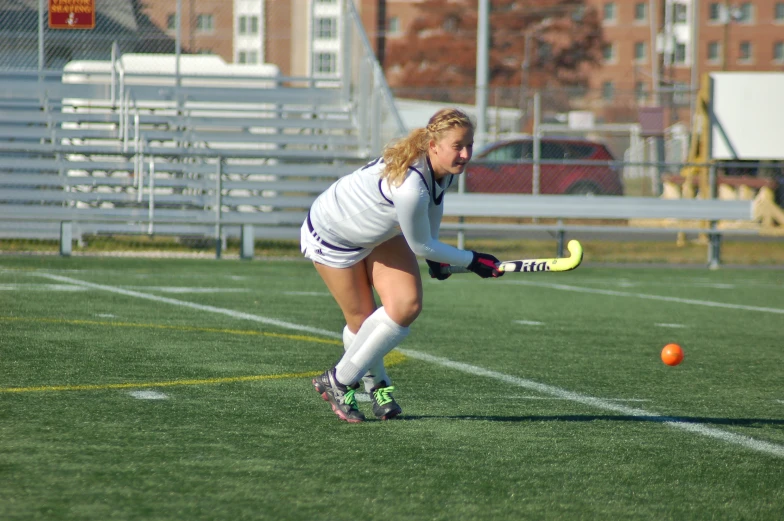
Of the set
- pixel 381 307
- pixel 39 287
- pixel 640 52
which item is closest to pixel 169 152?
pixel 39 287

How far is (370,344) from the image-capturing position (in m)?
5.38

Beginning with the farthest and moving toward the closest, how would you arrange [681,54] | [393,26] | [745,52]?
[681,54] → [745,52] → [393,26]

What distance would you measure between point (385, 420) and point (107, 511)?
1979 mm

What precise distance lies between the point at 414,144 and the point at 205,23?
16926 mm

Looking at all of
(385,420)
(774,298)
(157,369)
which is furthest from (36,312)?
(774,298)

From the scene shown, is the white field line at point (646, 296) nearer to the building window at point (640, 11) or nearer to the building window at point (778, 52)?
the building window at point (778, 52)

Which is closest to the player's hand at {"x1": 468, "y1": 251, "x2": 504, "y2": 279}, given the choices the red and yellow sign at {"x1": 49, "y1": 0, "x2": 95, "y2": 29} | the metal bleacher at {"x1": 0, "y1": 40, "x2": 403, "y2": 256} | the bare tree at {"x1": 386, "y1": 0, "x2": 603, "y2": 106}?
the metal bleacher at {"x1": 0, "y1": 40, "x2": 403, "y2": 256}

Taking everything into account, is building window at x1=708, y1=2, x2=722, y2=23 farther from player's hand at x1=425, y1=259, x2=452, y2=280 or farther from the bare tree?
player's hand at x1=425, y1=259, x2=452, y2=280

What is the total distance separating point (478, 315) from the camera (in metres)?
10.3

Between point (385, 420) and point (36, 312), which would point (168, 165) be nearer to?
point (36, 312)

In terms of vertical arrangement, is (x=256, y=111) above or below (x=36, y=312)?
above

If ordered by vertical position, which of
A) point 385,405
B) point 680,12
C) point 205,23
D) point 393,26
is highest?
point 680,12

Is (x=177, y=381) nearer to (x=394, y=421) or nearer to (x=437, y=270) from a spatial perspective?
(x=394, y=421)

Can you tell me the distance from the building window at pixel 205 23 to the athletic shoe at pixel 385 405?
16.7 m
